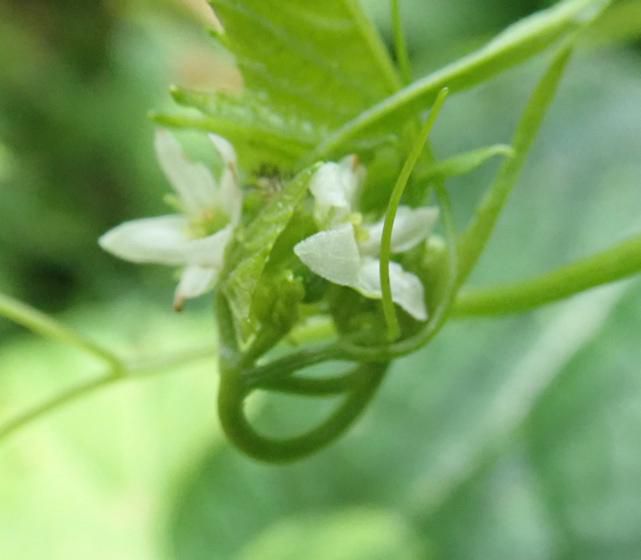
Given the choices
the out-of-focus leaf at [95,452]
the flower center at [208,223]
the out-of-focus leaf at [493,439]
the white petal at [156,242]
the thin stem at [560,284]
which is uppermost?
the white petal at [156,242]

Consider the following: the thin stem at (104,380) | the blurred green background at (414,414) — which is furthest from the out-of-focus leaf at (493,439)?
the thin stem at (104,380)

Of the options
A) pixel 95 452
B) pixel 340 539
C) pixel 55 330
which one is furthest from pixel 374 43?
pixel 95 452

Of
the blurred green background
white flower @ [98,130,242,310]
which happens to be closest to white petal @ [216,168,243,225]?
white flower @ [98,130,242,310]

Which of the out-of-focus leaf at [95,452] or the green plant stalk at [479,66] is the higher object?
the green plant stalk at [479,66]

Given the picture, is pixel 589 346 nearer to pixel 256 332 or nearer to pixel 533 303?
pixel 533 303

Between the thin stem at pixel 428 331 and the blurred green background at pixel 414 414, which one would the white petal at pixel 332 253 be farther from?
the blurred green background at pixel 414 414

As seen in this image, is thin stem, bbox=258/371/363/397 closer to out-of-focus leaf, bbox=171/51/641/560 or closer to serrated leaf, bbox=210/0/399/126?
serrated leaf, bbox=210/0/399/126

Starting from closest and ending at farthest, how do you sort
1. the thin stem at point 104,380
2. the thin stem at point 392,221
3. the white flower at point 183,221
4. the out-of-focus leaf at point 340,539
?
the thin stem at point 392,221, the white flower at point 183,221, the thin stem at point 104,380, the out-of-focus leaf at point 340,539

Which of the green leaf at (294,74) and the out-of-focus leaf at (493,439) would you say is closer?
the green leaf at (294,74)
